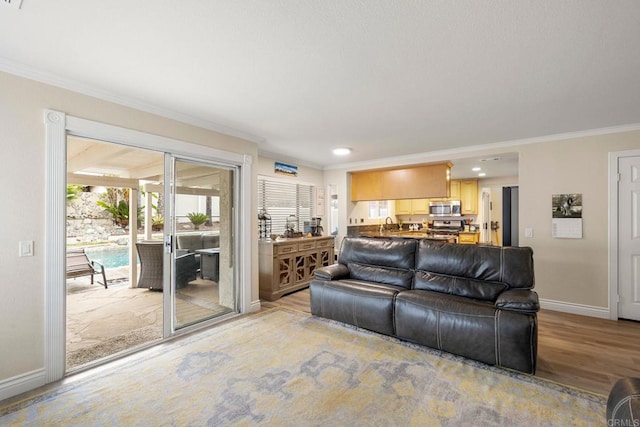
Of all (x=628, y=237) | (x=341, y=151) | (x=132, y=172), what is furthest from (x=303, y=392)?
(x=132, y=172)

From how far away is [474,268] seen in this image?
10.2 feet

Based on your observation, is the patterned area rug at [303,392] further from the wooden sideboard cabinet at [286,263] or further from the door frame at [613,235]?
the door frame at [613,235]

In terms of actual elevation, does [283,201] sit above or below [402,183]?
below

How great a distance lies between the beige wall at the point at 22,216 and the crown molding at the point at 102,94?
0.05 m

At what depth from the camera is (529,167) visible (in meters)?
4.13

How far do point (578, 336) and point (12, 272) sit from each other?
17.5 ft

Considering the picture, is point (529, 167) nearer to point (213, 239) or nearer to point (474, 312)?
point (474, 312)

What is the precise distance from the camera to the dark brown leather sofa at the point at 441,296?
2.39 metres

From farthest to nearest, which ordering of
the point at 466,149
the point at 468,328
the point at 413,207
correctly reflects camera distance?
the point at 413,207, the point at 466,149, the point at 468,328

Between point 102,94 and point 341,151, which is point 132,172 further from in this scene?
point 341,151

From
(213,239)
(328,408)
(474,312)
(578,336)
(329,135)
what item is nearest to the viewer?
(328,408)

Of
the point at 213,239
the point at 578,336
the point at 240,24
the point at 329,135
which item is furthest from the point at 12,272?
the point at 578,336

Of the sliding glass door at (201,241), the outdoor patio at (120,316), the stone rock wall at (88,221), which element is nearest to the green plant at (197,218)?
the sliding glass door at (201,241)

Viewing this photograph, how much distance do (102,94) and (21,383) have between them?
2415mm
